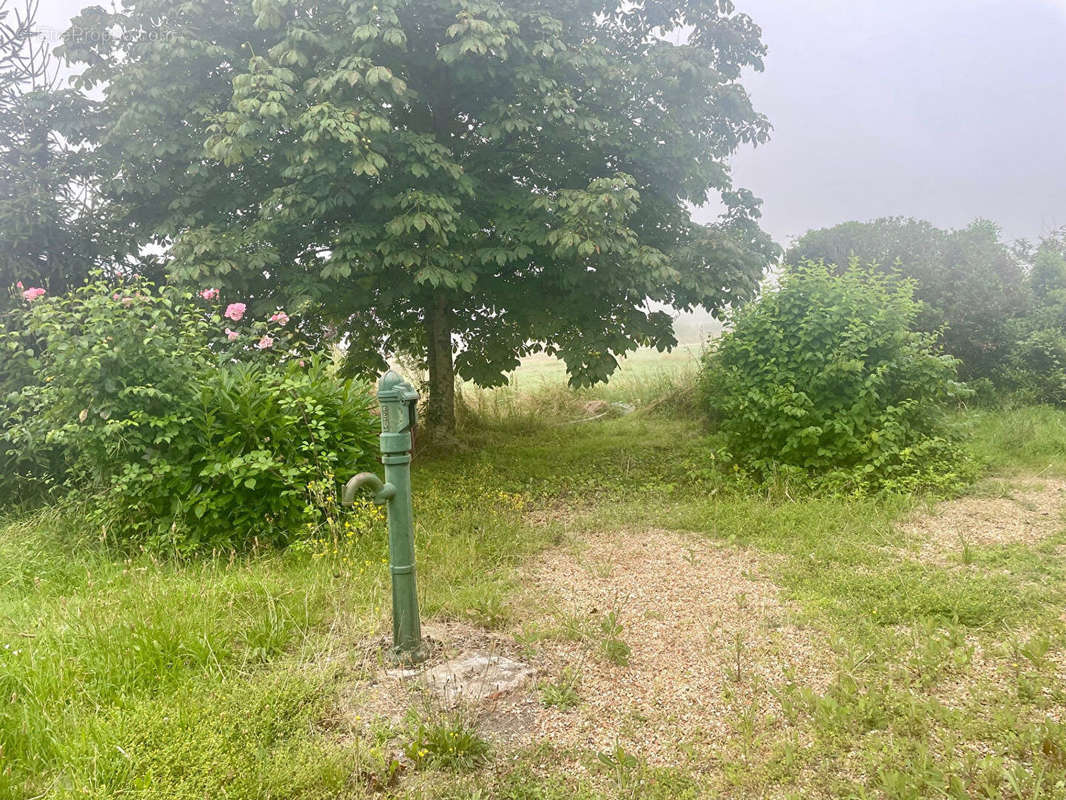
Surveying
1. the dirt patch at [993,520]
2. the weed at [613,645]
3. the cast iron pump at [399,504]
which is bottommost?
the weed at [613,645]

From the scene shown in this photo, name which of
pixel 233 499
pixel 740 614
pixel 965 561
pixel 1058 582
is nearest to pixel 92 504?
pixel 233 499

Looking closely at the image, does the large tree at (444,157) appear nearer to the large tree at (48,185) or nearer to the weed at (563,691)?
the large tree at (48,185)

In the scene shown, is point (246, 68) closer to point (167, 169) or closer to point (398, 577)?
point (167, 169)

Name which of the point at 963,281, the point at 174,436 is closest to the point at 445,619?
the point at 174,436

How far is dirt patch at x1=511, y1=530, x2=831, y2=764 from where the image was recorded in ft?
8.60

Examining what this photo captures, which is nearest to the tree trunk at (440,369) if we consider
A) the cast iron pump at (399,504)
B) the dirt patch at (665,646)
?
the dirt patch at (665,646)

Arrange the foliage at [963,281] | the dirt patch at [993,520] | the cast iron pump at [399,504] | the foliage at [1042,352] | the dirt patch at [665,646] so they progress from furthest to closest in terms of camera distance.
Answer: the foliage at [963,281] < the foliage at [1042,352] < the dirt patch at [993,520] < the cast iron pump at [399,504] < the dirt patch at [665,646]

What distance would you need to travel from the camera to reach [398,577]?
3021 millimetres

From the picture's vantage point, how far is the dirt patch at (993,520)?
181 inches

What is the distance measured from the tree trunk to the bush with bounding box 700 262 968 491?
3505mm

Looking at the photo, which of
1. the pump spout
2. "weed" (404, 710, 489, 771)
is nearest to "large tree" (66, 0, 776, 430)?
the pump spout

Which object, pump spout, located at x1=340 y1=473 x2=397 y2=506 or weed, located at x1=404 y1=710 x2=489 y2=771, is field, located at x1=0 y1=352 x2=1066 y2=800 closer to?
weed, located at x1=404 y1=710 x2=489 y2=771

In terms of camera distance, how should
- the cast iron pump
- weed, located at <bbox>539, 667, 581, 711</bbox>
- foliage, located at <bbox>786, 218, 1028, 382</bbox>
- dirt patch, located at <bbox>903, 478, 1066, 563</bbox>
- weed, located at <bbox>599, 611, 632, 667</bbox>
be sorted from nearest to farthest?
weed, located at <bbox>539, 667, 581, 711</bbox> → the cast iron pump → weed, located at <bbox>599, 611, 632, 667</bbox> → dirt patch, located at <bbox>903, 478, 1066, 563</bbox> → foliage, located at <bbox>786, 218, 1028, 382</bbox>

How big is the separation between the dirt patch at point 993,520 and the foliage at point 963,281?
16.7ft
